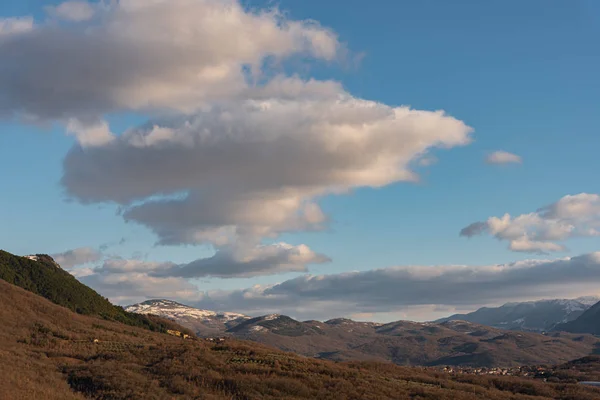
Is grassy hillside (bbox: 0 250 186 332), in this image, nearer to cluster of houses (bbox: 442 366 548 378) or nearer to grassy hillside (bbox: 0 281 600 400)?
grassy hillside (bbox: 0 281 600 400)

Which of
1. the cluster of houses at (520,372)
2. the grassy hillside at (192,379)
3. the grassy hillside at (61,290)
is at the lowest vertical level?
the cluster of houses at (520,372)

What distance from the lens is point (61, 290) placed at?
481 feet

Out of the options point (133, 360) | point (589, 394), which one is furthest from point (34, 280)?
point (589, 394)

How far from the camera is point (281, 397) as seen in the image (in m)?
39.8

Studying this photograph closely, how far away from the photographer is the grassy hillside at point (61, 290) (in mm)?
138875

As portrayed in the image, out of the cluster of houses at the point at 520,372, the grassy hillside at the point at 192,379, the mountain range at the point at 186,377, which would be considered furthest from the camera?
the cluster of houses at the point at 520,372

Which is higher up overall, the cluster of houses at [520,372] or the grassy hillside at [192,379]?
the grassy hillside at [192,379]

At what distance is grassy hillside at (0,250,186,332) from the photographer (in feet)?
456

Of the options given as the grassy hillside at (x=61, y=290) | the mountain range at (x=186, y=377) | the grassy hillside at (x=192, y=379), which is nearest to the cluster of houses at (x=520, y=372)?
the mountain range at (x=186, y=377)

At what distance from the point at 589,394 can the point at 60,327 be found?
7343cm

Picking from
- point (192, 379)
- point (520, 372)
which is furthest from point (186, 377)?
point (520, 372)

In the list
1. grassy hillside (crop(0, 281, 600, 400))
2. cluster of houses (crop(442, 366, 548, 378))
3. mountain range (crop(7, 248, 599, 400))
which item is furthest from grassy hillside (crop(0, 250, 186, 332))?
cluster of houses (crop(442, 366, 548, 378))

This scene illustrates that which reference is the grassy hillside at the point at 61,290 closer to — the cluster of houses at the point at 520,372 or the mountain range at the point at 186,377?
the mountain range at the point at 186,377

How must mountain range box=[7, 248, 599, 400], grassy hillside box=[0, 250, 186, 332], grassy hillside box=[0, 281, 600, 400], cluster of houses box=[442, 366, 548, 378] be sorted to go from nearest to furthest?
grassy hillside box=[0, 281, 600, 400]
mountain range box=[7, 248, 599, 400]
cluster of houses box=[442, 366, 548, 378]
grassy hillside box=[0, 250, 186, 332]
